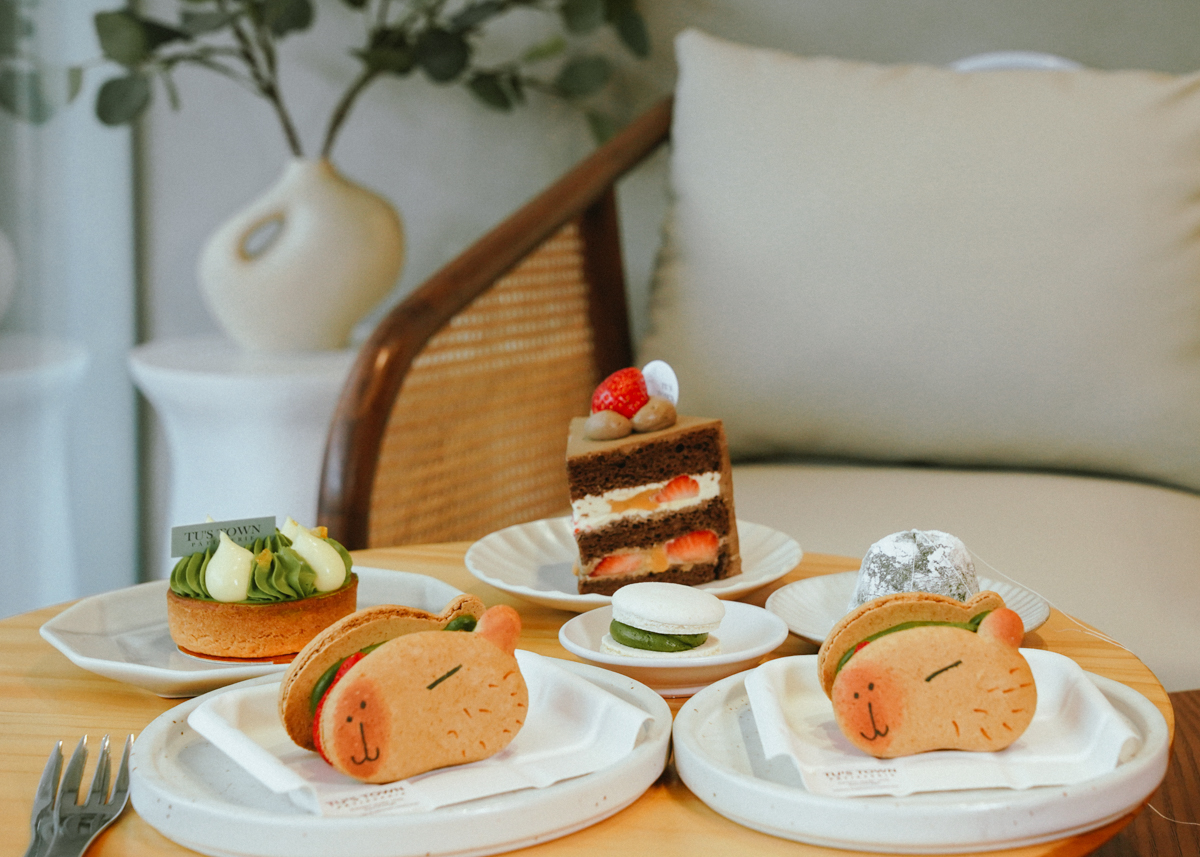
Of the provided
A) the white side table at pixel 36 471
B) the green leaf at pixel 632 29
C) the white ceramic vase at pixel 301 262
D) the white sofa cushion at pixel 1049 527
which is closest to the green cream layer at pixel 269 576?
the white sofa cushion at pixel 1049 527

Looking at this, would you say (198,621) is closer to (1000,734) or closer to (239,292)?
(1000,734)

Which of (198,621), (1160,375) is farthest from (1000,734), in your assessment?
(1160,375)

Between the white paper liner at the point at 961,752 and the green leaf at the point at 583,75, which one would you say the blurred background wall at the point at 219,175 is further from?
the white paper liner at the point at 961,752

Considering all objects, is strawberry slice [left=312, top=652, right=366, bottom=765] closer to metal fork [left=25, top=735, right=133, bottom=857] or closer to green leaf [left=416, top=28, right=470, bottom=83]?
metal fork [left=25, top=735, right=133, bottom=857]

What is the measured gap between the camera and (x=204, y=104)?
2.24 meters

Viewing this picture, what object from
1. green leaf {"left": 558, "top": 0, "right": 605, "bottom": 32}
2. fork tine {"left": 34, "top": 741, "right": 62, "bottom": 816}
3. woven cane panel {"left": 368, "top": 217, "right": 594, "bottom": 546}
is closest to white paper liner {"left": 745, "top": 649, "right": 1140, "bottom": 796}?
fork tine {"left": 34, "top": 741, "right": 62, "bottom": 816}

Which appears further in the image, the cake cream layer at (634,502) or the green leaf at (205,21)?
the green leaf at (205,21)

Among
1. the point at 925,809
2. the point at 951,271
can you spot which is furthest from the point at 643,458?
the point at 951,271

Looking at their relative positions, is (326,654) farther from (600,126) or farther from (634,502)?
(600,126)

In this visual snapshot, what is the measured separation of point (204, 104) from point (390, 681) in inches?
78.4

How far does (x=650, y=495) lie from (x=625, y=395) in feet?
0.29

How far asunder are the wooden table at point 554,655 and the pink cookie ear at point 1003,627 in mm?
97

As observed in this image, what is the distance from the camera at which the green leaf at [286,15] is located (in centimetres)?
188

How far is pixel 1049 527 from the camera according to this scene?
48.4 inches
